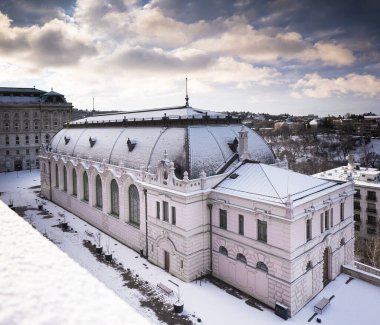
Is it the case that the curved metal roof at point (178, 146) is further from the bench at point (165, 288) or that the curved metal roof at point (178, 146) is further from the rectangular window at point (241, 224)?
the bench at point (165, 288)

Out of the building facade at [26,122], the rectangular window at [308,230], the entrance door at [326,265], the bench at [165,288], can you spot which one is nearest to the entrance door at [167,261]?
the bench at [165,288]

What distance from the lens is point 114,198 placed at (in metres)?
47.5

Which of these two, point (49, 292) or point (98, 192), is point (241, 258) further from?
point (49, 292)

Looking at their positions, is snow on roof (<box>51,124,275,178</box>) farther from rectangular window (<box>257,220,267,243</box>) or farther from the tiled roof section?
the tiled roof section

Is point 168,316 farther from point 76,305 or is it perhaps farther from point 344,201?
point 76,305

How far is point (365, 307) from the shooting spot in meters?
30.2

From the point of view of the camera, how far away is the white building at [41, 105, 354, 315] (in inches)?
1207

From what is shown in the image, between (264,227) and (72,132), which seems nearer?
(264,227)

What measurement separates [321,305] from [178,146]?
70.5ft

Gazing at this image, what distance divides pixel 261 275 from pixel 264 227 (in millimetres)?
4595

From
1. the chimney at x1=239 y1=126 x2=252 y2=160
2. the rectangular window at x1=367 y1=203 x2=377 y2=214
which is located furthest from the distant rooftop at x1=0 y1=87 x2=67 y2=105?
the rectangular window at x1=367 y1=203 x2=377 y2=214

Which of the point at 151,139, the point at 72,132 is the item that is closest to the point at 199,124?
the point at 151,139

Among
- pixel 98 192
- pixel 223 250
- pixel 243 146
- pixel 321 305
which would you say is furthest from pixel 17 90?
pixel 321 305

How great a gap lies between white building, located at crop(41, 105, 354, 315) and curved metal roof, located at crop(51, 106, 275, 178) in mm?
151
